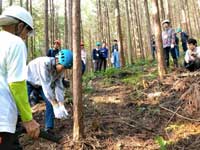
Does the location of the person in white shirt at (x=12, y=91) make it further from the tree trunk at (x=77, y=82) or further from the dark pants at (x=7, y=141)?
the tree trunk at (x=77, y=82)

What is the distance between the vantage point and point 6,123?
2.40m

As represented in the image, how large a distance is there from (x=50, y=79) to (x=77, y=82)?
0.43m

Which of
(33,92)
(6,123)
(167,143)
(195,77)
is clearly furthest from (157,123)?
(6,123)

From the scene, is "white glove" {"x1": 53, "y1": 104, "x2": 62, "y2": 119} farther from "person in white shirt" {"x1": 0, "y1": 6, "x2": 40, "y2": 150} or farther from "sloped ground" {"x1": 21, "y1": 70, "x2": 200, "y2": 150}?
"person in white shirt" {"x1": 0, "y1": 6, "x2": 40, "y2": 150}

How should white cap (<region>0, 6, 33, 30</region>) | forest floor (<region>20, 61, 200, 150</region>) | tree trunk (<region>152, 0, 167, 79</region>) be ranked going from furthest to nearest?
tree trunk (<region>152, 0, 167, 79</region>) → forest floor (<region>20, 61, 200, 150</region>) → white cap (<region>0, 6, 33, 30</region>)

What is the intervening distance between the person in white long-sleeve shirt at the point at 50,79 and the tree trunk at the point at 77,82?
118 mm

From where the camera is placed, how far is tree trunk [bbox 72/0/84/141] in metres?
4.78

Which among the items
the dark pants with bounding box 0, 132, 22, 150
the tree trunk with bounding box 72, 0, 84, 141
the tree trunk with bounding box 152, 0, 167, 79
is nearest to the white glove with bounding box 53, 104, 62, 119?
the tree trunk with bounding box 72, 0, 84, 141

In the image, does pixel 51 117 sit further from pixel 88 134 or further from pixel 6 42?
pixel 6 42

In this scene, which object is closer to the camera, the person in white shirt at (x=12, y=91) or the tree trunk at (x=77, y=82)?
the person in white shirt at (x=12, y=91)

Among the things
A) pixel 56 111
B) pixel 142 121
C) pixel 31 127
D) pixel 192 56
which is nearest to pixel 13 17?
pixel 31 127

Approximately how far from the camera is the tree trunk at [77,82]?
4777 mm

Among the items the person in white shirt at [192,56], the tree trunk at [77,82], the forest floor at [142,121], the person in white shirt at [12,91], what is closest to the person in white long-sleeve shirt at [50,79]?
the tree trunk at [77,82]

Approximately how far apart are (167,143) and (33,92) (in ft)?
7.96
